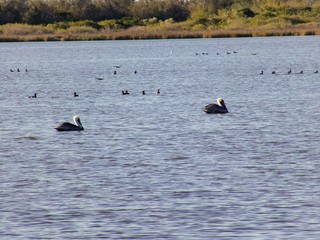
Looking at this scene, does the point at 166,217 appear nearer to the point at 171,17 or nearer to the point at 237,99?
the point at 237,99

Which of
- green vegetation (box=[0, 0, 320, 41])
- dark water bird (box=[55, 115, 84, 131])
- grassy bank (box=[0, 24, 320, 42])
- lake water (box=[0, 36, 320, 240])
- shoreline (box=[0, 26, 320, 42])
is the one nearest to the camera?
lake water (box=[0, 36, 320, 240])

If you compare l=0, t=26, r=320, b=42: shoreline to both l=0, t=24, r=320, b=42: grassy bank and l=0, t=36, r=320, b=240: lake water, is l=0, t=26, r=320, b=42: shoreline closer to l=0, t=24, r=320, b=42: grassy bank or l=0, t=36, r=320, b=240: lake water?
l=0, t=24, r=320, b=42: grassy bank

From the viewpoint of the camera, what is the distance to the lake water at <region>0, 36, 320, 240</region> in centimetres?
1377

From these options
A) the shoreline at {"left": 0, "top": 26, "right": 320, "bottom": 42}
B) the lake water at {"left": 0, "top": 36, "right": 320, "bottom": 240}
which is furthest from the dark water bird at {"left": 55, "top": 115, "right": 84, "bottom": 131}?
the shoreline at {"left": 0, "top": 26, "right": 320, "bottom": 42}

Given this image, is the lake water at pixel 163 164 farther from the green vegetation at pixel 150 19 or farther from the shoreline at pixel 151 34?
the green vegetation at pixel 150 19

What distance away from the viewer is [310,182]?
53.8 feet

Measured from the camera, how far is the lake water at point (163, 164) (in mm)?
13766

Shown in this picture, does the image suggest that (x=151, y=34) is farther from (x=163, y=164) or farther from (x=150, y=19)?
(x=163, y=164)

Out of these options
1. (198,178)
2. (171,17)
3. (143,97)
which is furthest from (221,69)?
(171,17)

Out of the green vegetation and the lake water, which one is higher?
the lake water

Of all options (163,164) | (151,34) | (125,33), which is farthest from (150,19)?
(163,164)

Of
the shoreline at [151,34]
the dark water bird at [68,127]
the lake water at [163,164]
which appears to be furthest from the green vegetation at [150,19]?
the dark water bird at [68,127]

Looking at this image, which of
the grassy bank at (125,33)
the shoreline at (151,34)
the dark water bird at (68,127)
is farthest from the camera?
the grassy bank at (125,33)

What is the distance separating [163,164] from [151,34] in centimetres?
8128
